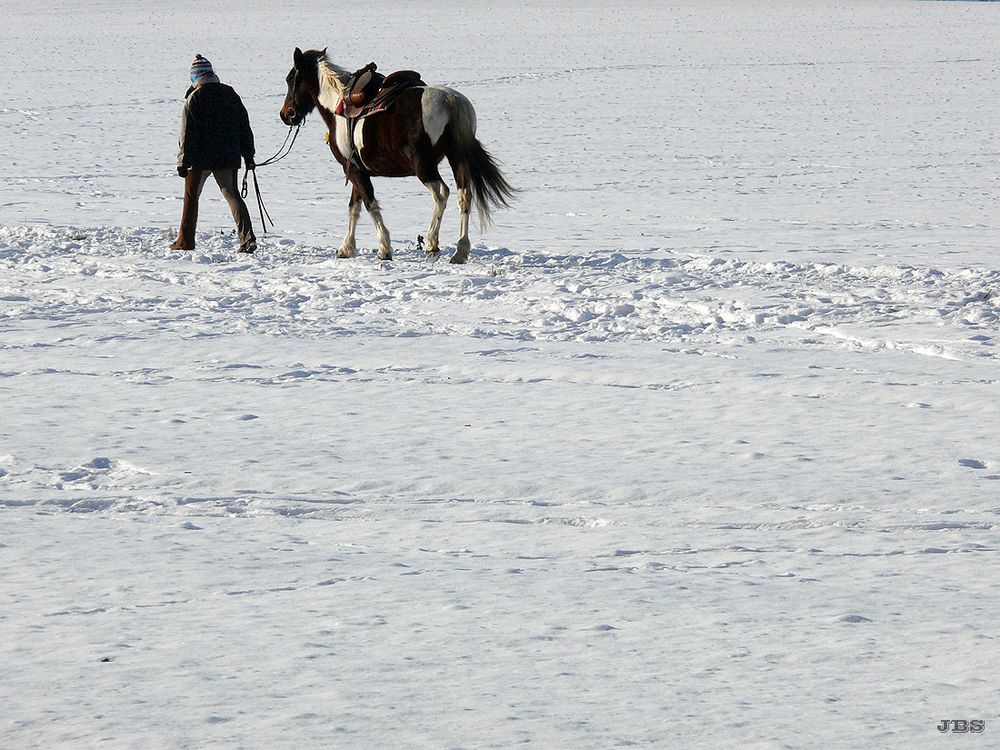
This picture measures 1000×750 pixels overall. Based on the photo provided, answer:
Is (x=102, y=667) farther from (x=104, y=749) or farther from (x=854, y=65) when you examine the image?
(x=854, y=65)

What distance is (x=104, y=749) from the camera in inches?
124

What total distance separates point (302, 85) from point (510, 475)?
6.51 metres

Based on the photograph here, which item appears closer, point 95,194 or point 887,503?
point 887,503

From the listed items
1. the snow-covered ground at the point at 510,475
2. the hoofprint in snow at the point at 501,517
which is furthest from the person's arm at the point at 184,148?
the hoofprint in snow at the point at 501,517

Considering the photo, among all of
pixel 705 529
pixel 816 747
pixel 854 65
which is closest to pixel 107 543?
pixel 705 529

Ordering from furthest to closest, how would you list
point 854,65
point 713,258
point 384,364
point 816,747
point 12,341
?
point 854,65, point 713,258, point 12,341, point 384,364, point 816,747

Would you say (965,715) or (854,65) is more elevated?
(854,65)

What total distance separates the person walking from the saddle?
2.91 feet

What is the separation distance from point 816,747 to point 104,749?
1.55 metres

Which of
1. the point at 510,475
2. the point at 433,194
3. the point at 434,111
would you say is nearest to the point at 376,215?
the point at 433,194

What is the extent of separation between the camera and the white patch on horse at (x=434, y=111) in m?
9.91

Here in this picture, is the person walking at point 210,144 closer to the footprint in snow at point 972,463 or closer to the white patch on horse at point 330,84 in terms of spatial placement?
the white patch on horse at point 330,84

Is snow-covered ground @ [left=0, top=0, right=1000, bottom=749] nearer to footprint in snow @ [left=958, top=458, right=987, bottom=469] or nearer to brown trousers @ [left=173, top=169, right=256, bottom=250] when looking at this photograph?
footprint in snow @ [left=958, top=458, right=987, bottom=469]

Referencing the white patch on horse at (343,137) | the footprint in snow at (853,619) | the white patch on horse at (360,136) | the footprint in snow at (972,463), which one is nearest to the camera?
the footprint in snow at (853,619)
